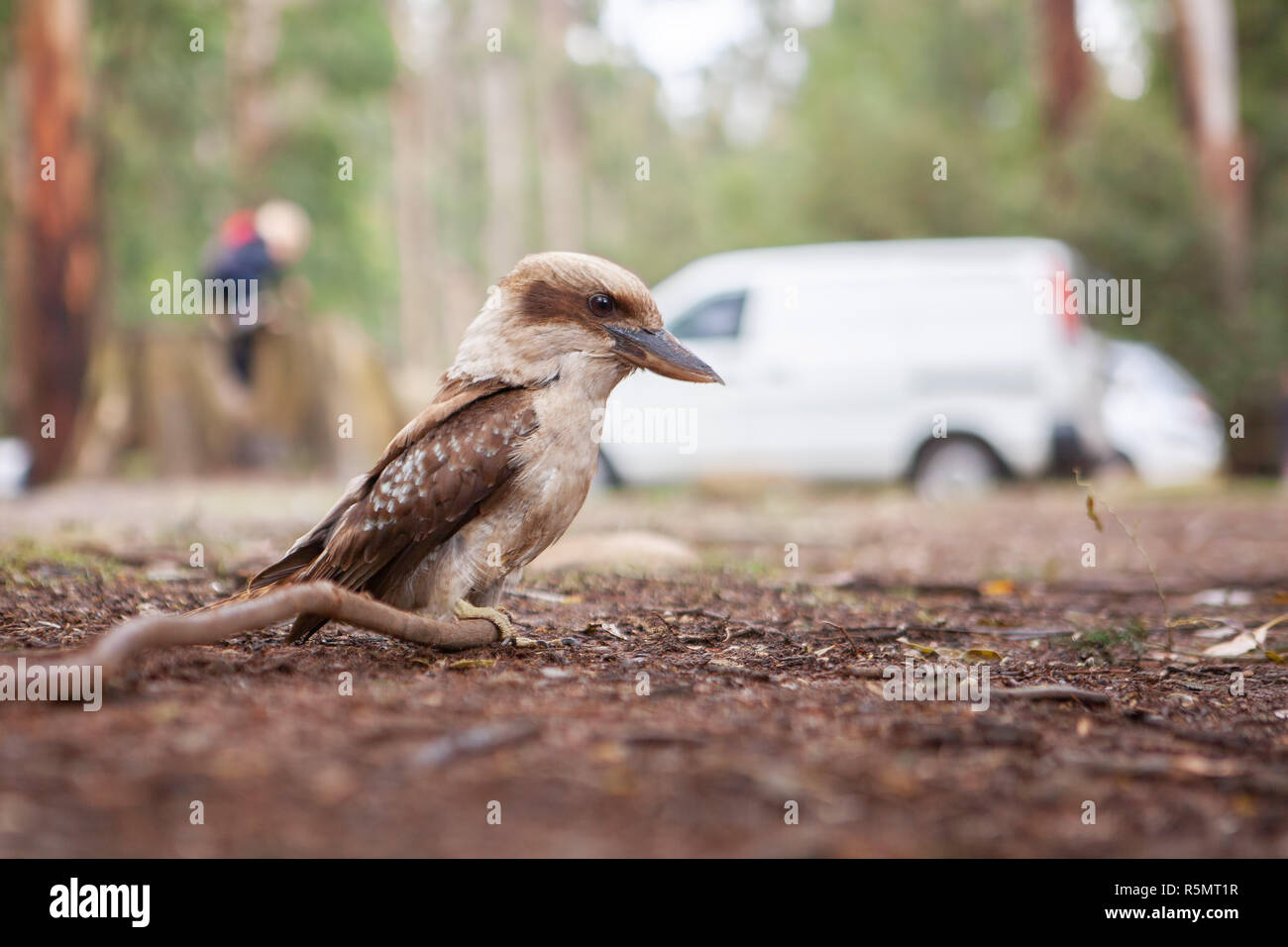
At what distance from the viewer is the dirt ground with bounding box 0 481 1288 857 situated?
2.38 m

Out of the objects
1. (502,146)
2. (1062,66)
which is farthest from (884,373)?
(502,146)

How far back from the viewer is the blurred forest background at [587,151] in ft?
50.5

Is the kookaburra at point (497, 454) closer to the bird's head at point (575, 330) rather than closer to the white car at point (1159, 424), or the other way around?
the bird's head at point (575, 330)

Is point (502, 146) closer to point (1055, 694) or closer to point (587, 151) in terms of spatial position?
point (587, 151)

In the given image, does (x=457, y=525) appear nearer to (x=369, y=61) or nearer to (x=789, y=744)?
(x=789, y=744)

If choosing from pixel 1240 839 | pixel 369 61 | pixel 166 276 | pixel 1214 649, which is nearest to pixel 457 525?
pixel 1240 839

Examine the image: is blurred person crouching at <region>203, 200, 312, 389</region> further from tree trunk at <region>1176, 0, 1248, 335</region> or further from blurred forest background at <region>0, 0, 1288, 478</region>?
tree trunk at <region>1176, 0, 1248, 335</region>

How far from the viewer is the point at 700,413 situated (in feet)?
48.0

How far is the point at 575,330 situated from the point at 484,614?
0.98 m

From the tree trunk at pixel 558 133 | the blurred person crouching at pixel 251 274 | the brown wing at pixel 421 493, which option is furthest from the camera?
the tree trunk at pixel 558 133

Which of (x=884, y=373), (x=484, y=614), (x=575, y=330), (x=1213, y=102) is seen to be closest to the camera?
(x=484, y=614)

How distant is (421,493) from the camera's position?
423 cm

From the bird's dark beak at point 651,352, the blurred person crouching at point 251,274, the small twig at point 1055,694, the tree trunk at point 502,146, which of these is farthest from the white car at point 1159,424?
the tree trunk at point 502,146

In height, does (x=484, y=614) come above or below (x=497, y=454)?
below
